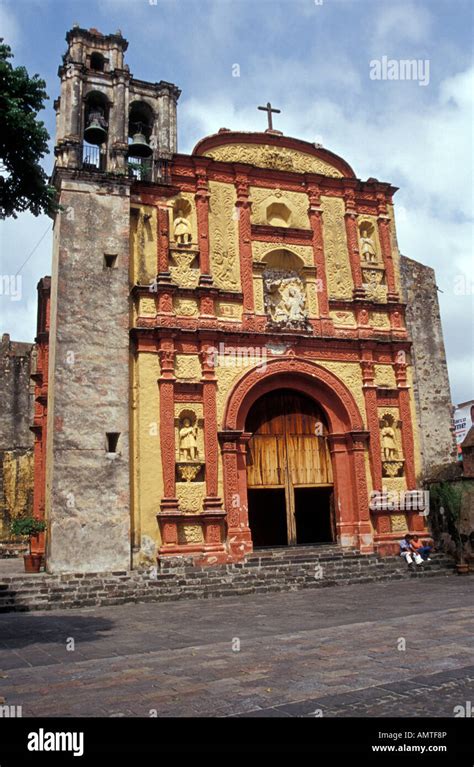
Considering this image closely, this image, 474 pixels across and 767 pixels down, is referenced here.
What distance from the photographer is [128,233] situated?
15656mm

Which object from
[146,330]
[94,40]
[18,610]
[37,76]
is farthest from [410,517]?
[94,40]

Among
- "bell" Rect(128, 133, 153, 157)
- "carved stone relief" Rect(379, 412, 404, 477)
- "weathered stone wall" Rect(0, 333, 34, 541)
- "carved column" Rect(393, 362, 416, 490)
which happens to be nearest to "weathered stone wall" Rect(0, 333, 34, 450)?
"weathered stone wall" Rect(0, 333, 34, 541)

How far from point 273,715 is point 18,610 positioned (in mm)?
8474

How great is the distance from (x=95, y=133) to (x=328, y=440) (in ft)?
32.1

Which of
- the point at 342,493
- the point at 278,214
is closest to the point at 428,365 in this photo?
the point at 342,493

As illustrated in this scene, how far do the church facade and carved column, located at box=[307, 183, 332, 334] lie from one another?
5cm

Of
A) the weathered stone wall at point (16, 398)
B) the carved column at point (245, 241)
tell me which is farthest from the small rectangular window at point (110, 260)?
the weathered stone wall at point (16, 398)

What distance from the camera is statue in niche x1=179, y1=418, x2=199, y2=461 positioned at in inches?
595

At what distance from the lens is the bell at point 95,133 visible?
53.6 ft

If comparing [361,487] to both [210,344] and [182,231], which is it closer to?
[210,344]

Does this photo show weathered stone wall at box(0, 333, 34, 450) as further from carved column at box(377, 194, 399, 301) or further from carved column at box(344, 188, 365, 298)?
carved column at box(377, 194, 399, 301)

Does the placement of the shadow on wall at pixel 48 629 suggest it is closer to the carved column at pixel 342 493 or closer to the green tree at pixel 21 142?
the green tree at pixel 21 142

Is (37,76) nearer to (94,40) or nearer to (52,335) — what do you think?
(52,335)

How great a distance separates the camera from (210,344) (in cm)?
1591
